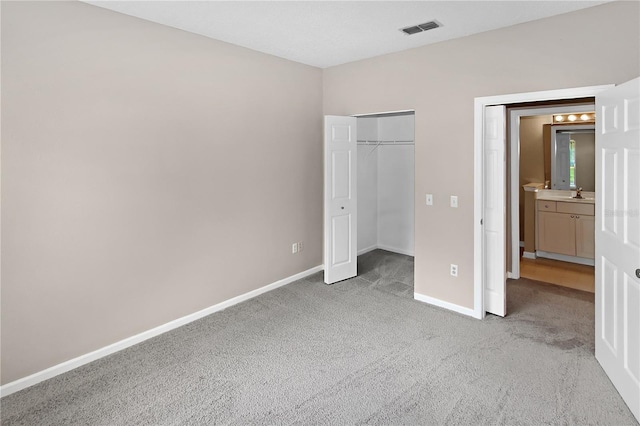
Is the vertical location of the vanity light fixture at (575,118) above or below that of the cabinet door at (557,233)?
above

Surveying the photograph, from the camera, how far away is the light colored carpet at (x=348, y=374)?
2.26 m

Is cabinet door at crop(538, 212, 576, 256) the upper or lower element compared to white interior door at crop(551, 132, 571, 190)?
lower

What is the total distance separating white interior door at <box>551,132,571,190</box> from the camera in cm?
579

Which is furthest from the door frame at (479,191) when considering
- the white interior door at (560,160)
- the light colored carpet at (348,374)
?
the white interior door at (560,160)

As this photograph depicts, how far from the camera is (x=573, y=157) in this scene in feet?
18.9

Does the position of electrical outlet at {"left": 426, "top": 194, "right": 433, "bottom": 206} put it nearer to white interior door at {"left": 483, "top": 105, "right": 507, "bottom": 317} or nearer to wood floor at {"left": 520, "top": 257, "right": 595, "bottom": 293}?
white interior door at {"left": 483, "top": 105, "right": 507, "bottom": 317}

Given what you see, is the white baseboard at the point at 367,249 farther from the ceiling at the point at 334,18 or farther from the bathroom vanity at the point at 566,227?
the ceiling at the point at 334,18

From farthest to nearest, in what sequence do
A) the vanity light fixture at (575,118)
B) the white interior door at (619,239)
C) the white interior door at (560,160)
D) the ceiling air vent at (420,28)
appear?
the white interior door at (560,160) → the vanity light fixture at (575,118) → the ceiling air vent at (420,28) → the white interior door at (619,239)

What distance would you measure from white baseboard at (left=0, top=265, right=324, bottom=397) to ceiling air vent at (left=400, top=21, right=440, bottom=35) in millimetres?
2945

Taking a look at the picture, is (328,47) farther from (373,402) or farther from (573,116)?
(573,116)

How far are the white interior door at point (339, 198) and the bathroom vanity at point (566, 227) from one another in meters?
2.89

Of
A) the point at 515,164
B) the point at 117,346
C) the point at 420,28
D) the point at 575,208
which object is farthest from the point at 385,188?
the point at 117,346

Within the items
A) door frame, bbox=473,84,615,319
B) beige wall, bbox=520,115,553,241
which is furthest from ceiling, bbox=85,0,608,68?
beige wall, bbox=520,115,553,241

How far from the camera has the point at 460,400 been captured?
2373mm
